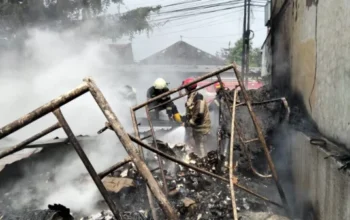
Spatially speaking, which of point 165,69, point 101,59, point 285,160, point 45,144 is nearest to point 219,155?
point 285,160

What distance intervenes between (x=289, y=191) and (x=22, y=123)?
405 cm

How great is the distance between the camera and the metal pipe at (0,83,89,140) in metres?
1.98

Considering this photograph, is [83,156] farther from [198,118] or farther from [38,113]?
[198,118]

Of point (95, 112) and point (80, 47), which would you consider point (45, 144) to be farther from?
point (80, 47)

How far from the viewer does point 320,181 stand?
10.9 ft

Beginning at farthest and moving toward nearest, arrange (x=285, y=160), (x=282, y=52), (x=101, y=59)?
(x=101, y=59) → (x=282, y=52) → (x=285, y=160)

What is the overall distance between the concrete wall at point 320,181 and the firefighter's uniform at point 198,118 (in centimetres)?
263

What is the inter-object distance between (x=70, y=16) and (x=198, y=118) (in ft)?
49.9

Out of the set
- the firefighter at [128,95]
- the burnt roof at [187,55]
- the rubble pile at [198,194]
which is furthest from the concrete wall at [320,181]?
the burnt roof at [187,55]

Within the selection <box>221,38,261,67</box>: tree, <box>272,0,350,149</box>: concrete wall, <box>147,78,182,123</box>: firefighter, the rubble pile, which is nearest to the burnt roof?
<box>221,38,261,67</box>: tree

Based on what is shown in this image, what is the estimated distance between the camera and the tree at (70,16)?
17.6 m

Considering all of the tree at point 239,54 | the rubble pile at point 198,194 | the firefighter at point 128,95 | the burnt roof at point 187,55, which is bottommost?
the tree at point 239,54

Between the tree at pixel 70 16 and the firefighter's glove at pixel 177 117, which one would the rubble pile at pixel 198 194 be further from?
the tree at pixel 70 16

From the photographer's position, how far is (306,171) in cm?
397
